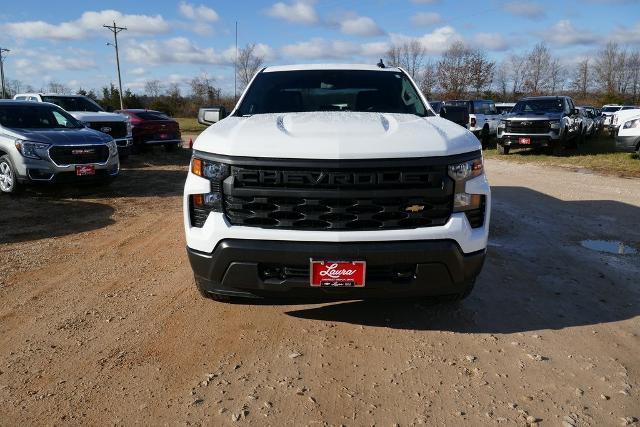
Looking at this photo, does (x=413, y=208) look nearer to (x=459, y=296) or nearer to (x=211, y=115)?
(x=459, y=296)

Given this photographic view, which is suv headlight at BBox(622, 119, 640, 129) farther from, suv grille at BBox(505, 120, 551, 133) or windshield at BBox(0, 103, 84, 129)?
windshield at BBox(0, 103, 84, 129)

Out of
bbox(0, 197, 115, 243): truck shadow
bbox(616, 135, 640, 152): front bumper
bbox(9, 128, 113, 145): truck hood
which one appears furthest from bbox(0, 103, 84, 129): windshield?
bbox(616, 135, 640, 152): front bumper

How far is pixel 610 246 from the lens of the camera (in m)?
5.51

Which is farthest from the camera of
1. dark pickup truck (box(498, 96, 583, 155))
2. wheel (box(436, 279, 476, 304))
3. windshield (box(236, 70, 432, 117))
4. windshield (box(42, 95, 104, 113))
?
dark pickup truck (box(498, 96, 583, 155))

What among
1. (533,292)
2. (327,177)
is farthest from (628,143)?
(327,177)

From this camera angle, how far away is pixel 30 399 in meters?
2.62

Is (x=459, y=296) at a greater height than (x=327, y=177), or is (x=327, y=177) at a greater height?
(x=327, y=177)

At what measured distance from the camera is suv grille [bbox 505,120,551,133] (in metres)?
15.5

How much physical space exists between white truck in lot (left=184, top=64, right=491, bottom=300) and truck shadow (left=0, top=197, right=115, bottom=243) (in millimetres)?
3770

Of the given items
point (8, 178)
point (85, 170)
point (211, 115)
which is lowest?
point (8, 178)

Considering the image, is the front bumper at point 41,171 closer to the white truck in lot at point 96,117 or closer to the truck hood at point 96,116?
the white truck in lot at point 96,117

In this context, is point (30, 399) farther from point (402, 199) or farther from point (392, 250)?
point (402, 199)

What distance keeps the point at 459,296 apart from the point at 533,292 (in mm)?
1062

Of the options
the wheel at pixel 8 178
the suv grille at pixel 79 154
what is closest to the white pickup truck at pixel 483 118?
the suv grille at pixel 79 154
